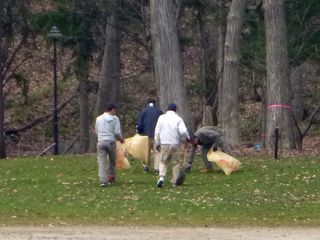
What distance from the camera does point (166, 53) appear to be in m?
33.9

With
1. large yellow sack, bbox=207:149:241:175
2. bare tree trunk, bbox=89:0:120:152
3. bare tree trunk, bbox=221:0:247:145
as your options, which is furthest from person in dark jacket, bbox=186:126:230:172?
bare tree trunk, bbox=89:0:120:152

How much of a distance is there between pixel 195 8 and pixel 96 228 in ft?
79.2

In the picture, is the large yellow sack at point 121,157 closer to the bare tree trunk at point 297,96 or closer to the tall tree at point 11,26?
the tall tree at point 11,26

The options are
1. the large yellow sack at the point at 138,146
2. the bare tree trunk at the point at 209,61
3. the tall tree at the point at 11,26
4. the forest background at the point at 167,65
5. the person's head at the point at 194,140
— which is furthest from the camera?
the bare tree trunk at the point at 209,61

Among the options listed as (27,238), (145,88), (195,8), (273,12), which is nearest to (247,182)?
(27,238)

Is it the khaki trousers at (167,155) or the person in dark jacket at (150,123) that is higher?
the person in dark jacket at (150,123)

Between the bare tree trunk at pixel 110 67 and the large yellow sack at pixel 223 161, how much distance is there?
16631 millimetres

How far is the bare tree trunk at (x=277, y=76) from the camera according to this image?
3488 centimetres

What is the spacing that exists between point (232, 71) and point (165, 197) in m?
13.8

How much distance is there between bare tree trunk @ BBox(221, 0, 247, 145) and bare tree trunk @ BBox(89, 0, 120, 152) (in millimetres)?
7654

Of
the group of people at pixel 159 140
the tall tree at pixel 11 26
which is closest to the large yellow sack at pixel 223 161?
the group of people at pixel 159 140

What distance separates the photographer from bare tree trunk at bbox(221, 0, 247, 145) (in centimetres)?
3578

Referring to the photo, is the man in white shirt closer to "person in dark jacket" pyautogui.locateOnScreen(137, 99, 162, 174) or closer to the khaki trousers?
the khaki trousers

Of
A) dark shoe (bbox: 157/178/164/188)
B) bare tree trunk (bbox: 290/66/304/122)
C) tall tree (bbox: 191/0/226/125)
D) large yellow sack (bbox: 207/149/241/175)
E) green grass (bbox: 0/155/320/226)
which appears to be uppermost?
tall tree (bbox: 191/0/226/125)
